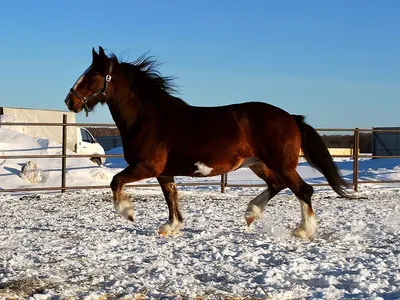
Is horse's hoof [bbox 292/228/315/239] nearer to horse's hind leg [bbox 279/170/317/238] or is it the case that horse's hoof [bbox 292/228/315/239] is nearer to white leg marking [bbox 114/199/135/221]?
horse's hind leg [bbox 279/170/317/238]

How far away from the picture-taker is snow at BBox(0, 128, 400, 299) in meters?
3.42

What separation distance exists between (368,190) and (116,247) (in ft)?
26.5

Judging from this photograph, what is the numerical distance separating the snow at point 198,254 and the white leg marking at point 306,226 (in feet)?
0.29

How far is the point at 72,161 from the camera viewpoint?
533 inches

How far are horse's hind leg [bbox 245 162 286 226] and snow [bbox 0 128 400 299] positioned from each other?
0.63 ft

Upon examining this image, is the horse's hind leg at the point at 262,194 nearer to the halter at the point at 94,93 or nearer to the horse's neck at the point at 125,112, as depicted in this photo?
the horse's neck at the point at 125,112

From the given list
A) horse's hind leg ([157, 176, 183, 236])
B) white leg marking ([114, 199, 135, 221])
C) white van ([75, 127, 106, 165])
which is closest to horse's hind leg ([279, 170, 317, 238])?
horse's hind leg ([157, 176, 183, 236])

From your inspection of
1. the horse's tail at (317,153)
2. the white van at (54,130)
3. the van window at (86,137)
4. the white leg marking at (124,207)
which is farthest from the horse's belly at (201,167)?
the van window at (86,137)

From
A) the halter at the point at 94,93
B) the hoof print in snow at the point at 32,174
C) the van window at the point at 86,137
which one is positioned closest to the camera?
the halter at the point at 94,93

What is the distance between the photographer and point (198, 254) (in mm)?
4523

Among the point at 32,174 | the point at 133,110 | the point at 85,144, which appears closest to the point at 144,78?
the point at 133,110

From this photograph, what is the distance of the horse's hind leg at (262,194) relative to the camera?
18.5 feet

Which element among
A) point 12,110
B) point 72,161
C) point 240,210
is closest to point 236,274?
point 240,210

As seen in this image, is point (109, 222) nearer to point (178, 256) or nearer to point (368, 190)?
point (178, 256)
